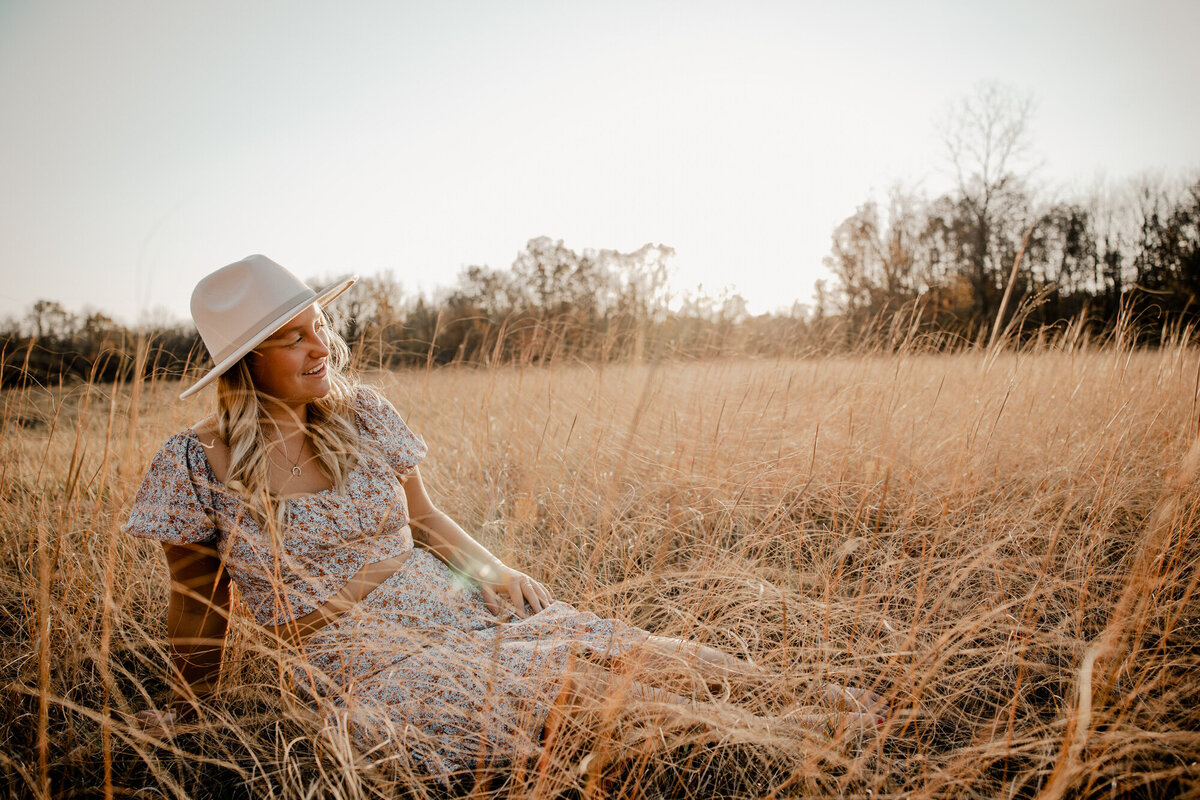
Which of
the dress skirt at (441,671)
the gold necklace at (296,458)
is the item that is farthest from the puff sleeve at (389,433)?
the dress skirt at (441,671)

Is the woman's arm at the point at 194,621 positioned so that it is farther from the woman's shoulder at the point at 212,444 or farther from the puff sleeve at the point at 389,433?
the puff sleeve at the point at 389,433

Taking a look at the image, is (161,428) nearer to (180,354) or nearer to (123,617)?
(180,354)

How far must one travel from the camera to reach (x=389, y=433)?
146 centimetres

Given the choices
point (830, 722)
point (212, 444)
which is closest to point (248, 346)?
point (212, 444)

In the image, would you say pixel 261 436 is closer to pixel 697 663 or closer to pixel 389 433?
pixel 389 433

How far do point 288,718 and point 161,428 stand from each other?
6.89 ft

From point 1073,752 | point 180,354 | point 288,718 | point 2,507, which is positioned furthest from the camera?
point 180,354

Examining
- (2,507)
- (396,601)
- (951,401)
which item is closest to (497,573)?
(396,601)

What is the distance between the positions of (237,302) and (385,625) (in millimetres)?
806

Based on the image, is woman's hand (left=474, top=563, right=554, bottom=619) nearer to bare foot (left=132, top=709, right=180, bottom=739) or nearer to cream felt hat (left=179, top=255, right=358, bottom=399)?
bare foot (left=132, top=709, right=180, bottom=739)

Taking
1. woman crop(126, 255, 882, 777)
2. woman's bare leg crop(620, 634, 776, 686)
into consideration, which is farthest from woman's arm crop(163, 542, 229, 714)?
woman's bare leg crop(620, 634, 776, 686)

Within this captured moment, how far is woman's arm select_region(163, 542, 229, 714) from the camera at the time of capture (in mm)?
1139

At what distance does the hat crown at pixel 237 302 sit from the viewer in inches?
47.3

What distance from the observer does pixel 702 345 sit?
12.5ft
